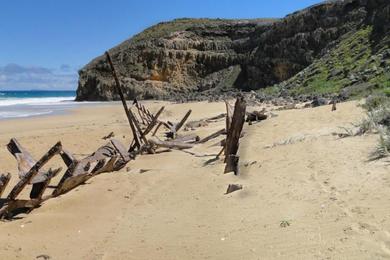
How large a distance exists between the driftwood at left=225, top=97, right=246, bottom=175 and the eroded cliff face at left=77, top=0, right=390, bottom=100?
29.7 meters

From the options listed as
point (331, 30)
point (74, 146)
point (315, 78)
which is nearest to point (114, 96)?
point (331, 30)

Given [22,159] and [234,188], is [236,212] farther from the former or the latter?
[22,159]

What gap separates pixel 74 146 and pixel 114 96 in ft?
132

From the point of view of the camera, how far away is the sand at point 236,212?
183 inches

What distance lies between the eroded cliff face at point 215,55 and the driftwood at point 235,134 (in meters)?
29.7

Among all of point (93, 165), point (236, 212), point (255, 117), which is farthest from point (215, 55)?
point (236, 212)

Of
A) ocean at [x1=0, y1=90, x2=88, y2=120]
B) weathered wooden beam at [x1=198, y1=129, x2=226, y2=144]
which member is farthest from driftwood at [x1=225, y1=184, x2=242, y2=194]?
ocean at [x1=0, y1=90, x2=88, y2=120]

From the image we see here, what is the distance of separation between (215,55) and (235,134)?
46.6 m

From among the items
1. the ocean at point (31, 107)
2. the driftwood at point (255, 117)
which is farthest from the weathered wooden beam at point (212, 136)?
the ocean at point (31, 107)

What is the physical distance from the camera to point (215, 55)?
5453 centimetres

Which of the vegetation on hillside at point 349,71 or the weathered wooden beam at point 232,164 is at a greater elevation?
the vegetation on hillside at point 349,71

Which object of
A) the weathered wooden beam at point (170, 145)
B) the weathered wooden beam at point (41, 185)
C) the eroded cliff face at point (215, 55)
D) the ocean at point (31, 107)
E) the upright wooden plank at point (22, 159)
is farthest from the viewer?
the eroded cliff face at point (215, 55)

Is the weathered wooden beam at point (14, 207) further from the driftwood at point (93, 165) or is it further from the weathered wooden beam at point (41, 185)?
the driftwood at point (93, 165)

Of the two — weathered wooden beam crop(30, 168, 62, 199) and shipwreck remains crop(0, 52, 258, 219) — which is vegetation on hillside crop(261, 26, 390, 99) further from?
weathered wooden beam crop(30, 168, 62, 199)
